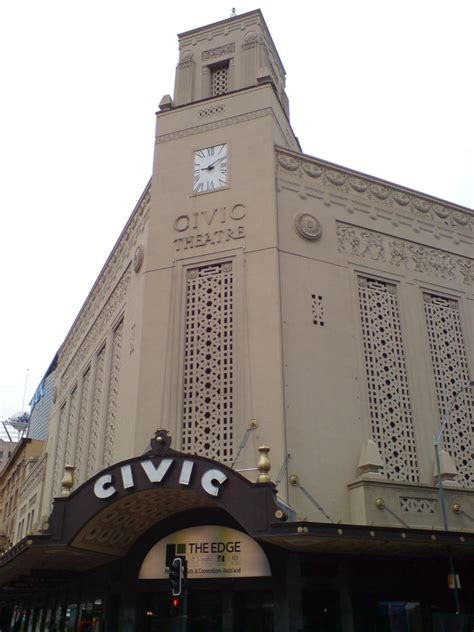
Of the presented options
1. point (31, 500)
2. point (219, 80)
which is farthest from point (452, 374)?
point (31, 500)

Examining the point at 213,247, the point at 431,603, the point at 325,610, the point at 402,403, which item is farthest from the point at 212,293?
the point at 431,603

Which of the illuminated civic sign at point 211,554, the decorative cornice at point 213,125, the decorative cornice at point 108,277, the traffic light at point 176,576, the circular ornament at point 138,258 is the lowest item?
the traffic light at point 176,576

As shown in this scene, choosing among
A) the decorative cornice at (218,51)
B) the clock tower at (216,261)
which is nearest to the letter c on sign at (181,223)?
the clock tower at (216,261)

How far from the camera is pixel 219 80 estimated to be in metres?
27.1

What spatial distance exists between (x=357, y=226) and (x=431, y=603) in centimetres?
1288

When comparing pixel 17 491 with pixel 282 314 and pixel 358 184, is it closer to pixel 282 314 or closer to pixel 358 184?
pixel 282 314

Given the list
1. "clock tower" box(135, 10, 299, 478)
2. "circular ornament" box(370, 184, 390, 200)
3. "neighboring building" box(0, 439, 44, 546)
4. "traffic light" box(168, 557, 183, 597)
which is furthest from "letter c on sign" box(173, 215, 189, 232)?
"neighboring building" box(0, 439, 44, 546)

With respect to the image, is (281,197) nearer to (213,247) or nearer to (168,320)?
(213,247)

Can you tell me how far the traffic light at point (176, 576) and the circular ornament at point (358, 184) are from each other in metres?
15.9

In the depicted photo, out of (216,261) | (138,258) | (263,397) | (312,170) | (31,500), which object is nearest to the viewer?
(263,397)

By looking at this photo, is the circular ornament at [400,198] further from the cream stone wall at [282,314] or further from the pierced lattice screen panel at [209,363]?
the pierced lattice screen panel at [209,363]

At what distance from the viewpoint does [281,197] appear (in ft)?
75.2

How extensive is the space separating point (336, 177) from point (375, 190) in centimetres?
180

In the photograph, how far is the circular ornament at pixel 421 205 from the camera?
25.9 meters
